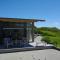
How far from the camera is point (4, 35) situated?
1884 centimetres

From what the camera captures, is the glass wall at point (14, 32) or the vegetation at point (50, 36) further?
the vegetation at point (50, 36)

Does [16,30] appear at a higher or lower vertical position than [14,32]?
higher

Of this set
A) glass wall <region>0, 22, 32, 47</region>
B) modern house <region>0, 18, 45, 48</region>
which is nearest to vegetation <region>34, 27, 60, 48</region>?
modern house <region>0, 18, 45, 48</region>

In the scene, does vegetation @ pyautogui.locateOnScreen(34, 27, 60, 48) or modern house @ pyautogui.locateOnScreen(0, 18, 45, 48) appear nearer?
modern house @ pyautogui.locateOnScreen(0, 18, 45, 48)

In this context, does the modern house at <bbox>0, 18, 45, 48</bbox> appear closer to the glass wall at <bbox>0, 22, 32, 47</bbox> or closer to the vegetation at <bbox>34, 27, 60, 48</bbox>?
the glass wall at <bbox>0, 22, 32, 47</bbox>

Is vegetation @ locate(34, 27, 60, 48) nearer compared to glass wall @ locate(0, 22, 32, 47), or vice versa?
glass wall @ locate(0, 22, 32, 47)

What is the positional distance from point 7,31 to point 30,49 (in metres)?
4.92

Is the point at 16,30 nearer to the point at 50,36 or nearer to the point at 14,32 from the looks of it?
the point at 14,32

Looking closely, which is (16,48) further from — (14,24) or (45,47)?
(14,24)

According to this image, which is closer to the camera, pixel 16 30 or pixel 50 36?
pixel 16 30

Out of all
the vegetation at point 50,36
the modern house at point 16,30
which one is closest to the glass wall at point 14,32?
the modern house at point 16,30

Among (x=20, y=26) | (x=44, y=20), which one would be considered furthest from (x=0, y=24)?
(x=44, y=20)

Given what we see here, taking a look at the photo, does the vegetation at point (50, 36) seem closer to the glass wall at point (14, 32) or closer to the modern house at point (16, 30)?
the modern house at point (16, 30)

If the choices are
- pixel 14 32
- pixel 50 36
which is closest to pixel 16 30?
pixel 14 32
